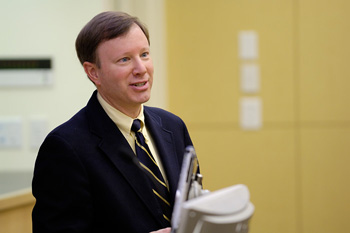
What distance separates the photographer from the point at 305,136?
4.14 m

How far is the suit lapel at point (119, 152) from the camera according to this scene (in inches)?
63.2

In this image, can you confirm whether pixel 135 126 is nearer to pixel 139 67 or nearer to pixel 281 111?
pixel 139 67

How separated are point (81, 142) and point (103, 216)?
22 centimetres

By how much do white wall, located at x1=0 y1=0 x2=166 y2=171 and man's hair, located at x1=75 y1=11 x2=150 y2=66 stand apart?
6.00 feet

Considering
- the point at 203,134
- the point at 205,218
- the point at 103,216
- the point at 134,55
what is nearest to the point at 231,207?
the point at 205,218

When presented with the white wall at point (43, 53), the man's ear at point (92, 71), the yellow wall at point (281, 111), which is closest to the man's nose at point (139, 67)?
the man's ear at point (92, 71)

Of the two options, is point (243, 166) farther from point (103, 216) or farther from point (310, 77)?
point (103, 216)

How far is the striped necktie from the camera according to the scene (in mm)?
1656

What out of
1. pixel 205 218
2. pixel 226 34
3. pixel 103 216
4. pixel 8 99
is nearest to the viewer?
pixel 205 218

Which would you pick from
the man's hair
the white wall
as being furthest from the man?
the white wall

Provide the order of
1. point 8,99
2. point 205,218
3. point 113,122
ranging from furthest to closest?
point 8,99
point 113,122
point 205,218

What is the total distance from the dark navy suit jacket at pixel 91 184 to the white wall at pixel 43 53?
1.85m

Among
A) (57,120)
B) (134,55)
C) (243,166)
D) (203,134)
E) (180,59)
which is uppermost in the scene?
(134,55)

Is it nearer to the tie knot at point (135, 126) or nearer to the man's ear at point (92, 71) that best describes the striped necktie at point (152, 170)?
the tie knot at point (135, 126)
